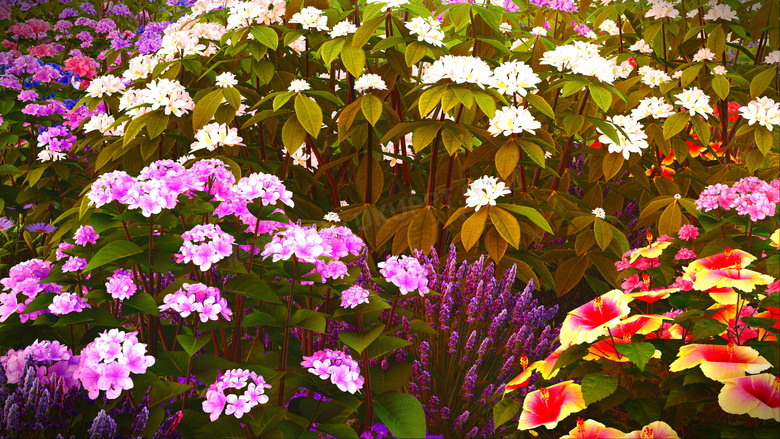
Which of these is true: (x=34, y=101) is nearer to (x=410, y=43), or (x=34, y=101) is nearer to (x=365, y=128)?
(x=365, y=128)

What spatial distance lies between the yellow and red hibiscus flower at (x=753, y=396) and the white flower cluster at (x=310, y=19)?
5.60 feet

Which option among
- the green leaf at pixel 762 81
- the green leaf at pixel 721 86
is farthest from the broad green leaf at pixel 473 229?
the green leaf at pixel 762 81

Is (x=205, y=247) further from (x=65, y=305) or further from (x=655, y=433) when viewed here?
(x=655, y=433)

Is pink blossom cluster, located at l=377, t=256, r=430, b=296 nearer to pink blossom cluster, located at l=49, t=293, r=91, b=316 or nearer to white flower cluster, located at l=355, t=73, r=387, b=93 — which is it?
pink blossom cluster, located at l=49, t=293, r=91, b=316

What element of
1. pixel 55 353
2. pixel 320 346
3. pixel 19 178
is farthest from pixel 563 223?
pixel 19 178

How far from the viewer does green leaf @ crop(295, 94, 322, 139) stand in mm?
1901

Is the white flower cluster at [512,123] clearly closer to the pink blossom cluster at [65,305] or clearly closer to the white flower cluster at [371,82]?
the white flower cluster at [371,82]

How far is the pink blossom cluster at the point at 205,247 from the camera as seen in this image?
4.04 ft

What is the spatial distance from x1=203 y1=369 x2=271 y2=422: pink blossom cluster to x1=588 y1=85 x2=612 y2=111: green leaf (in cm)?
134

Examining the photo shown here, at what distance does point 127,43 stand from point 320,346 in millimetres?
2389

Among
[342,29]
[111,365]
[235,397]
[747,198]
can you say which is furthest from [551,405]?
[342,29]

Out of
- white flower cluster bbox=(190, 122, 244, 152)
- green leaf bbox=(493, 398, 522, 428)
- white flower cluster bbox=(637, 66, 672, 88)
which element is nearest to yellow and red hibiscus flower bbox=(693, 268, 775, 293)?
green leaf bbox=(493, 398, 522, 428)

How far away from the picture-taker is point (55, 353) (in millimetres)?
1278

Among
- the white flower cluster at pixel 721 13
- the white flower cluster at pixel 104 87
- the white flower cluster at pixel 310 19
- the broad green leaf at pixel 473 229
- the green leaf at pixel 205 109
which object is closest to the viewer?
the broad green leaf at pixel 473 229
